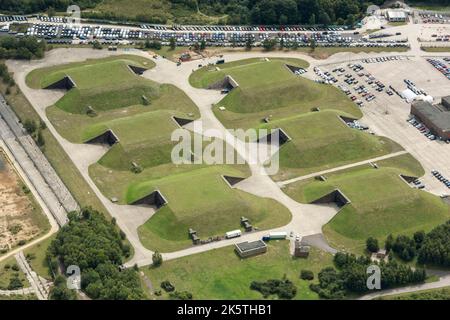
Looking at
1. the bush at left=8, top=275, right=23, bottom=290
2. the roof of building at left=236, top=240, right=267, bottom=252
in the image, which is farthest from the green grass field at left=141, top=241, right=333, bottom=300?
the bush at left=8, top=275, right=23, bottom=290

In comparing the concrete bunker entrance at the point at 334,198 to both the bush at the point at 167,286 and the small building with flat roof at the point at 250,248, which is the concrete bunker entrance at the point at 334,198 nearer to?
the small building with flat roof at the point at 250,248

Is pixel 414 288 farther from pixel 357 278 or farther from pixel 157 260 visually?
pixel 157 260

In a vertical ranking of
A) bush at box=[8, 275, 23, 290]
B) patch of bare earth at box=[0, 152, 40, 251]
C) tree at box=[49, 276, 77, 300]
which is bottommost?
patch of bare earth at box=[0, 152, 40, 251]

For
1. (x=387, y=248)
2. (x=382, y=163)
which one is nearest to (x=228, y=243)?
(x=387, y=248)

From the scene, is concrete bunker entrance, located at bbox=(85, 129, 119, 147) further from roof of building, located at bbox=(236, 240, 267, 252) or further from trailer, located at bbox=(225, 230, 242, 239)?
roof of building, located at bbox=(236, 240, 267, 252)

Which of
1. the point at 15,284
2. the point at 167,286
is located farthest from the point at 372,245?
the point at 15,284

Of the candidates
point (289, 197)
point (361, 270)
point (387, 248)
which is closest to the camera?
point (361, 270)

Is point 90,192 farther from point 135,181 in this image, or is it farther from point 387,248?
point 387,248
